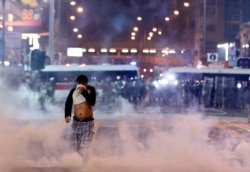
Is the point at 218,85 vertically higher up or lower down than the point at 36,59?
lower down

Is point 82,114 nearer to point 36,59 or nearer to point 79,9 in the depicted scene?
point 36,59

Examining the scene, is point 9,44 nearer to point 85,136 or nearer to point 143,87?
point 143,87

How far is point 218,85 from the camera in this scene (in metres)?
33.6

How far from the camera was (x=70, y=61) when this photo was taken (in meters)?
54.3

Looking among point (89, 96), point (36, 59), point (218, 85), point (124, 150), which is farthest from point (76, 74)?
point (89, 96)

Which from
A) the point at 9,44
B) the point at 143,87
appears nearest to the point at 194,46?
the point at 143,87

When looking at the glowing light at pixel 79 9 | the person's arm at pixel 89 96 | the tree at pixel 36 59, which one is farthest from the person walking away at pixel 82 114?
the glowing light at pixel 79 9

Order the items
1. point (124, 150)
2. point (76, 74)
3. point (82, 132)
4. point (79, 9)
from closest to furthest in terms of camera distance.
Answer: point (82, 132)
point (124, 150)
point (76, 74)
point (79, 9)

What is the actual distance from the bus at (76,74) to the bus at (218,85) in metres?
3.05

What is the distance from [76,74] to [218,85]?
24.6 ft

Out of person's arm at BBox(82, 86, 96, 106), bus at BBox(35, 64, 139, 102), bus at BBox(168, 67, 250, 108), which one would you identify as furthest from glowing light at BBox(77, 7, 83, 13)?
person's arm at BBox(82, 86, 96, 106)

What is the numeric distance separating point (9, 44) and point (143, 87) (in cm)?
1166

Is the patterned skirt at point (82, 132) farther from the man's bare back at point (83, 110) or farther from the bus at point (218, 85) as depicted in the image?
the bus at point (218, 85)

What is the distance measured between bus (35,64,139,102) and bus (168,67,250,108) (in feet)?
10.0
